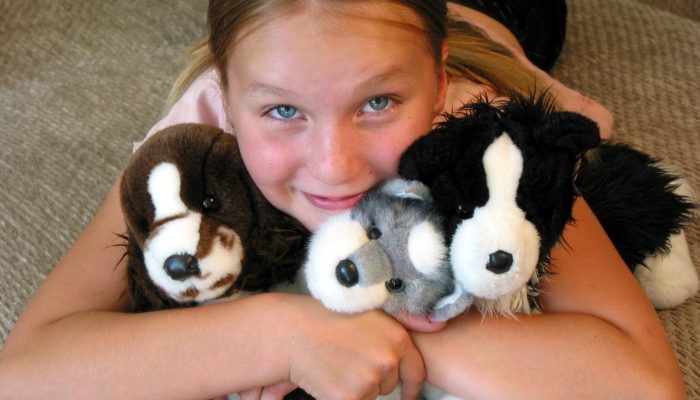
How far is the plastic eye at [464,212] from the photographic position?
598 mm

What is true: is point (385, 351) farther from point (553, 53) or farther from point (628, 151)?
point (553, 53)

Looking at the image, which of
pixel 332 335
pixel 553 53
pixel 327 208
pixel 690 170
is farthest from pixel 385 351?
pixel 553 53

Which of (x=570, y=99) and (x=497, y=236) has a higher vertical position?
(x=497, y=236)

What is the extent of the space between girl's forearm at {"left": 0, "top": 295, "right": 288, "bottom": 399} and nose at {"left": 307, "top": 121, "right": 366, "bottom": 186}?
6.2 inches

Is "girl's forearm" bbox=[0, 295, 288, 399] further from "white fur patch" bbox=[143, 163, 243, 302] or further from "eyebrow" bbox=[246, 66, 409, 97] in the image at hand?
"eyebrow" bbox=[246, 66, 409, 97]

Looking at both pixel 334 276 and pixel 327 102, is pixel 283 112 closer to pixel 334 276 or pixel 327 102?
pixel 327 102

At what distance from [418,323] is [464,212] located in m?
0.17

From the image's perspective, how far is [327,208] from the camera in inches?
30.6

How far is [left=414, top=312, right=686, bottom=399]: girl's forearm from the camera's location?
73 centimetres

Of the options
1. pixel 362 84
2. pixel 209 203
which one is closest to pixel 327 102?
pixel 362 84

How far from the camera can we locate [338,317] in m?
0.75

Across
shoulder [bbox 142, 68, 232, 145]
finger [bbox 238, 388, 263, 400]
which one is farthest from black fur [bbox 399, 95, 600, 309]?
shoulder [bbox 142, 68, 232, 145]

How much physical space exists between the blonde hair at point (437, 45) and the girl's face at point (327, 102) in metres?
0.02

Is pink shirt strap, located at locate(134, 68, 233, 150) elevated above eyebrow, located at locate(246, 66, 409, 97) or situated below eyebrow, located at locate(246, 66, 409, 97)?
below
